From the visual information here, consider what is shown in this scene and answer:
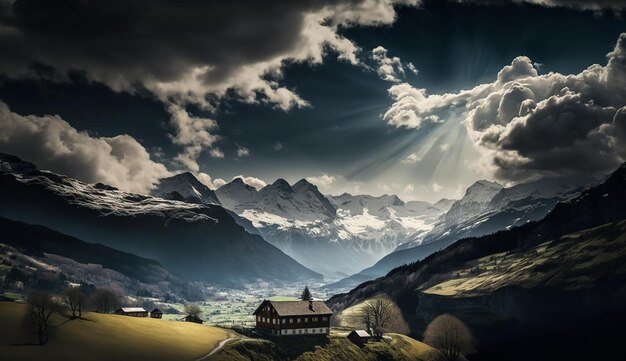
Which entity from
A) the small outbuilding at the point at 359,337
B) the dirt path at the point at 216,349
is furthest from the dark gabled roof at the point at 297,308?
the dirt path at the point at 216,349

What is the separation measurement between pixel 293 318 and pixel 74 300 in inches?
2613

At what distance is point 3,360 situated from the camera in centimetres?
10469

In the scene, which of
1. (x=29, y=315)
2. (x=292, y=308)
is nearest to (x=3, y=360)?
Answer: (x=29, y=315)

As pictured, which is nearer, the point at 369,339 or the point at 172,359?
the point at 172,359

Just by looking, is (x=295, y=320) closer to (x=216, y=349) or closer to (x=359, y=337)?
(x=359, y=337)

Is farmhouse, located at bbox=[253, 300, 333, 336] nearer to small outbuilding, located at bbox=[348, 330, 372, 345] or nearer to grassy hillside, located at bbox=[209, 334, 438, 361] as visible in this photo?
grassy hillside, located at bbox=[209, 334, 438, 361]

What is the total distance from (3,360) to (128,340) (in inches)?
1304

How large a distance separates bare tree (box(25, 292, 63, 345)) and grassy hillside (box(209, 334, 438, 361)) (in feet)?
128

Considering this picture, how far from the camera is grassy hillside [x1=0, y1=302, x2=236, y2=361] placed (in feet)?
380

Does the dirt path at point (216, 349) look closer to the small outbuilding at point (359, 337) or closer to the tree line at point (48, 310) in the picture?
the tree line at point (48, 310)

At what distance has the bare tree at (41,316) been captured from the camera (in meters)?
124

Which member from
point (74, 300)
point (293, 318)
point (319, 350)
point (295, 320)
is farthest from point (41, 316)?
point (319, 350)

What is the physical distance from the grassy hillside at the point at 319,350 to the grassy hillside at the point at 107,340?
7960 millimetres

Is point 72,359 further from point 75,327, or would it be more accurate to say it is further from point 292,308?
point 292,308
